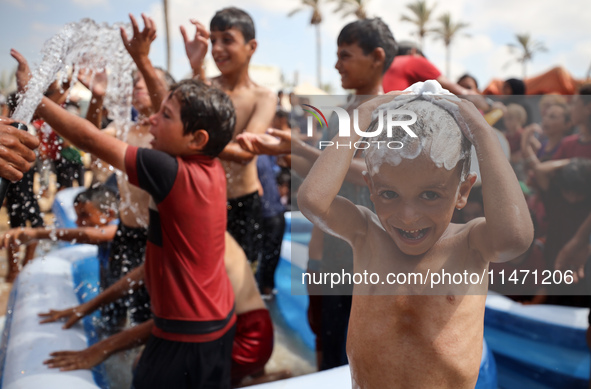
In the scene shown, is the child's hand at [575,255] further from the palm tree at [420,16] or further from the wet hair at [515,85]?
the palm tree at [420,16]

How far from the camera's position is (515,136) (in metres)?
3.35

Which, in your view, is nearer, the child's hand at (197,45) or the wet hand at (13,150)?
the wet hand at (13,150)

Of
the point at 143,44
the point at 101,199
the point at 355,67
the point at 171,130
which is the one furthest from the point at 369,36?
the point at 101,199

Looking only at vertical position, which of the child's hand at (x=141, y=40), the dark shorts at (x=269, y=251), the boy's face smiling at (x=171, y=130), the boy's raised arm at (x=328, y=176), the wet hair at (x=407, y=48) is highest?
the wet hair at (x=407, y=48)

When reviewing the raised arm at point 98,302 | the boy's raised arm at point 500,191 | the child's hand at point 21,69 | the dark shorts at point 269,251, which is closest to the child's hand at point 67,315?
the raised arm at point 98,302

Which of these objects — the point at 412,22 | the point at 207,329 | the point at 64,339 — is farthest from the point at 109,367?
the point at 412,22

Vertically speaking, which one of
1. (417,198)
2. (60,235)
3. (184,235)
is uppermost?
(417,198)

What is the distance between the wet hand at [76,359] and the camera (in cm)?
→ 187

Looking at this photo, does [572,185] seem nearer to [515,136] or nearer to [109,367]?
[515,136]

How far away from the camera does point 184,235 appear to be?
5.77 ft

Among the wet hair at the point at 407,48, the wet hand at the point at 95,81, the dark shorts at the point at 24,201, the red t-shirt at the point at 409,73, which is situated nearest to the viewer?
the red t-shirt at the point at 409,73

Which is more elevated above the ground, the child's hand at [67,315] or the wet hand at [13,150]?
the wet hand at [13,150]

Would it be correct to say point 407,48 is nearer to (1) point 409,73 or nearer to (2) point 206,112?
(1) point 409,73

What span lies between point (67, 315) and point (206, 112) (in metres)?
1.47
